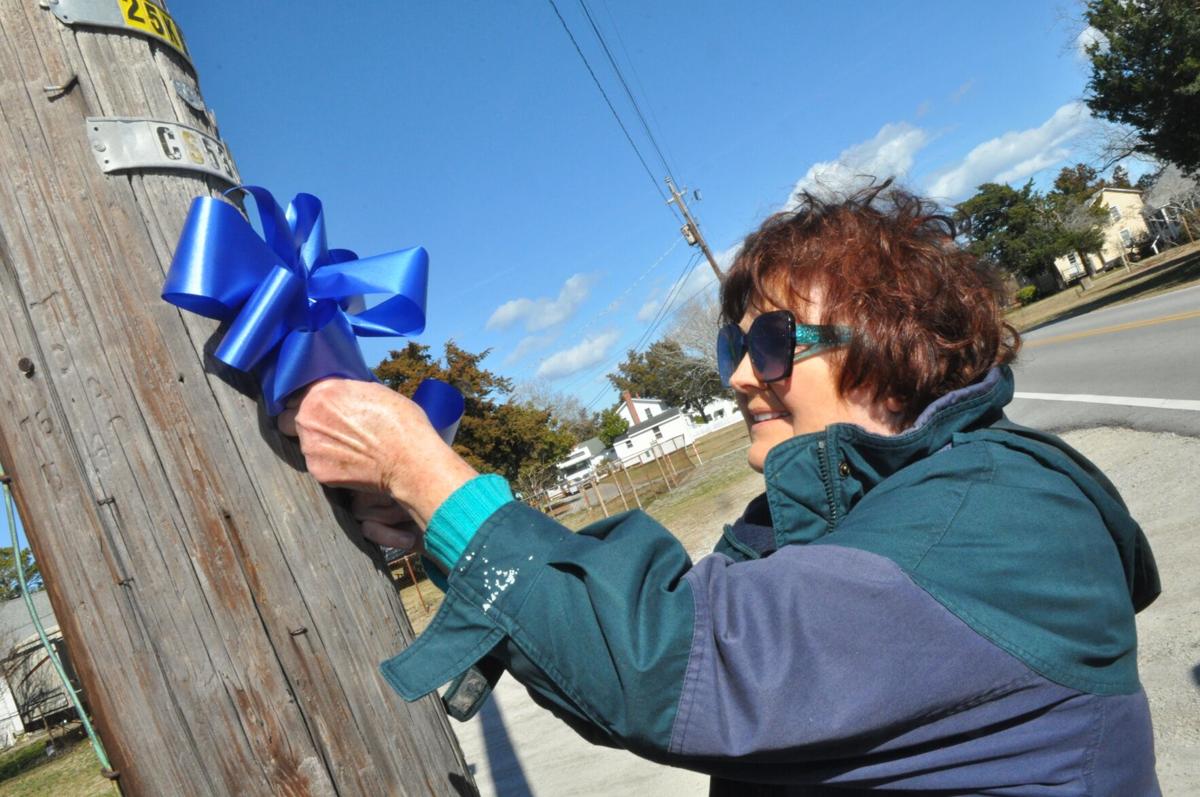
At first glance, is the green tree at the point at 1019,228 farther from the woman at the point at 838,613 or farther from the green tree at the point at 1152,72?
the woman at the point at 838,613

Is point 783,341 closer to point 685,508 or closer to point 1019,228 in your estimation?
point 685,508

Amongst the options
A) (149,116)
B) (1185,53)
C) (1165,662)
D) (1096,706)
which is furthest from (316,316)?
(1185,53)

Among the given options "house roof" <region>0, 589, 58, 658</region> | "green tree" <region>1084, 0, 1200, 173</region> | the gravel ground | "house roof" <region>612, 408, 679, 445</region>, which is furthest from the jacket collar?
"house roof" <region>612, 408, 679, 445</region>

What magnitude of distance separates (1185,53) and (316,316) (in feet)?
97.7

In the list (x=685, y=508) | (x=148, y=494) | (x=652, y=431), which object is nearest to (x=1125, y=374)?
(x=685, y=508)

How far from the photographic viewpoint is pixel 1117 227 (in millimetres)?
66000

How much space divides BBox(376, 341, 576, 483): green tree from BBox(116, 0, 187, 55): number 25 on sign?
2503cm

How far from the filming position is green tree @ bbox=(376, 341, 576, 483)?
27.1 m

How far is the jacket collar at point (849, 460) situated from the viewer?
4.80ft

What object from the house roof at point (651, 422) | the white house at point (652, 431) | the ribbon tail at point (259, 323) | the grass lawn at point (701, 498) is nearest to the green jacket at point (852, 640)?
the ribbon tail at point (259, 323)

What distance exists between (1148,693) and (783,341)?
11.8 ft

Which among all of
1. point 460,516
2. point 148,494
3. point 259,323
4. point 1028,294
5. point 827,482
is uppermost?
point 259,323

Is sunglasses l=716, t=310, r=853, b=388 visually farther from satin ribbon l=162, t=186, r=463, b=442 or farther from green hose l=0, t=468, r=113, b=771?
green hose l=0, t=468, r=113, b=771

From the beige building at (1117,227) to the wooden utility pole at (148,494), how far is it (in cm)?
7082
